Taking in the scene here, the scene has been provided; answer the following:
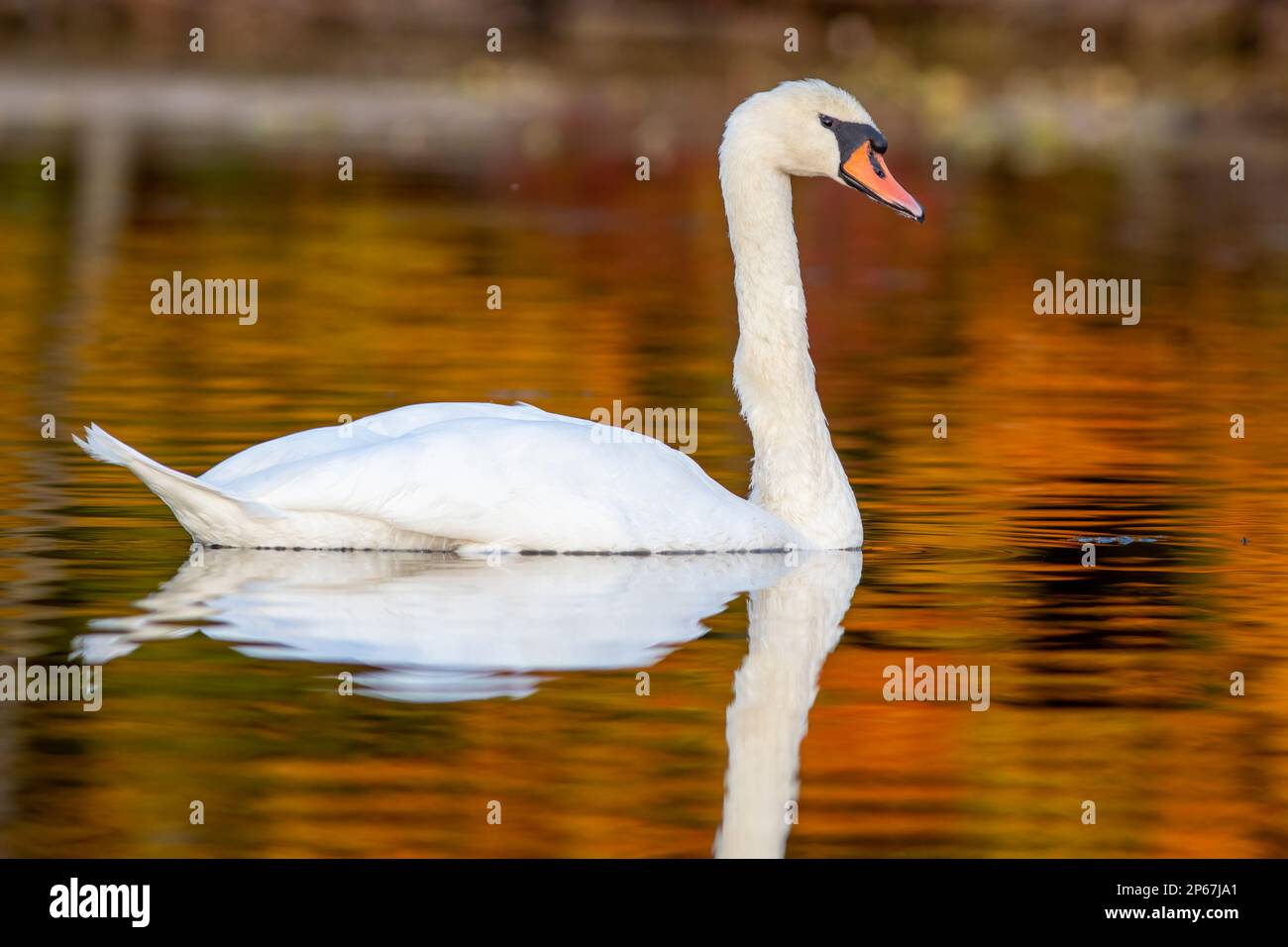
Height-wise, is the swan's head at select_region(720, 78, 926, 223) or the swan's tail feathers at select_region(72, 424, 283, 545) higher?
the swan's head at select_region(720, 78, 926, 223)

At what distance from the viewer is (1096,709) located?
8523 millimetres

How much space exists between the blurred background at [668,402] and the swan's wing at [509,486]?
27.6 inches

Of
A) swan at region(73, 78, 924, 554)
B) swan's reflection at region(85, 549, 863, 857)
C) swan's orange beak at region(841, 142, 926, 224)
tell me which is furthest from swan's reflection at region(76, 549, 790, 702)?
swan's orange beak at region(841, 142, 926, 224)

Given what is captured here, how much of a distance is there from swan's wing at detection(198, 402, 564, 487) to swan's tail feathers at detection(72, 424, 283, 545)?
0.14 metres

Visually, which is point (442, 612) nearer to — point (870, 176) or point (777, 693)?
point (777, 693)

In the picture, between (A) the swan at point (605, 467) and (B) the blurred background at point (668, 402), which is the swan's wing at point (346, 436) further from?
(B) the blurred background at point (668, 402)

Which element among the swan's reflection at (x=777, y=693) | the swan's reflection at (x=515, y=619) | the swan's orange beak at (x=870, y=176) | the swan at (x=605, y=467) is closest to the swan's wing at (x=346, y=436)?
the swan at (x=605, y=467)

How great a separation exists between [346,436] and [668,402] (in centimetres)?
490

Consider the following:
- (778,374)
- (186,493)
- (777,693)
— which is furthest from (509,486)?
(777,693)

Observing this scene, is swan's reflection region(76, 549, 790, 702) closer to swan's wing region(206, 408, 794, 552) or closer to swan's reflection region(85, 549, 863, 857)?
swan's reflection region(85, 549, 863, 857)

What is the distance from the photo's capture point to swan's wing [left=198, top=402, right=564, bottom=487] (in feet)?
34.1

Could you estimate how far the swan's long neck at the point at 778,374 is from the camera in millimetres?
11008

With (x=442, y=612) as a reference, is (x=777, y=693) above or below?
below

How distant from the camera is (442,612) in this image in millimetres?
9508
